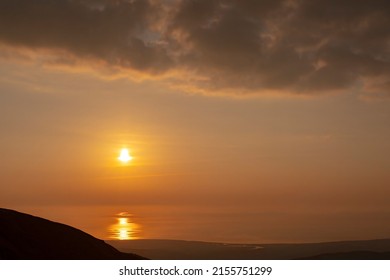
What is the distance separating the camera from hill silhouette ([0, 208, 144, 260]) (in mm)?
74688

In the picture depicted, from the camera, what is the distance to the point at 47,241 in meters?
85.3

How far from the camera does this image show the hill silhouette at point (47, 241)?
74.7 metres

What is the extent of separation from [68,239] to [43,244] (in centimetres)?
775

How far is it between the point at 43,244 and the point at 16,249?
14.1 meters

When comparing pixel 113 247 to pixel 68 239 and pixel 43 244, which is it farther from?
pixel 43 244
